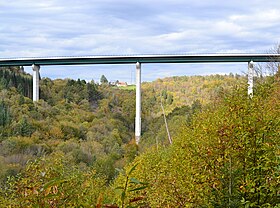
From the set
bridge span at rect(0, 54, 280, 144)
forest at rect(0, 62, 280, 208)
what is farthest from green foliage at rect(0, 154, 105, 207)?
bridge span at rect(0, 54, 280, 144)

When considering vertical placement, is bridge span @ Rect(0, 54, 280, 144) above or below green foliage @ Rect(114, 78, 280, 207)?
above

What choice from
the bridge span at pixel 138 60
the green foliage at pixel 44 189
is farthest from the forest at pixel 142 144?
the bridge span at pixel 138 60

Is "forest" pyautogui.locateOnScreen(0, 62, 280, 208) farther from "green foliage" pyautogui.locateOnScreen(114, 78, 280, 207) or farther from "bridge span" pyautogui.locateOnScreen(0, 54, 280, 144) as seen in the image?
"bridge span" pyautogui.locateOnScreen(0, 54, 280, 144)

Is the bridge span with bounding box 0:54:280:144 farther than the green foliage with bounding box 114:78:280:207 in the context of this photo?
Yes

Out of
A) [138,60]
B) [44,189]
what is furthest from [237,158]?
[138,60]

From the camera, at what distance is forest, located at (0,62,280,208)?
397 centimetres

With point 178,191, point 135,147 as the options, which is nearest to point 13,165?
point 135,147

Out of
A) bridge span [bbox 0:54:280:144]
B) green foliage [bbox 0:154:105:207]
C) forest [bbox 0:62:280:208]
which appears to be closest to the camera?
green foliage [bbox 0:154:105:207]

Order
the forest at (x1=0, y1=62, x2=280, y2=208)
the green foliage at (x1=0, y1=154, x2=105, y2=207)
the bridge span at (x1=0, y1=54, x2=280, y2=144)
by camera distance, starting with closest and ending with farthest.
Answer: the green foliage at (x1=0, y1=154, x2=105, y2=207), the forest at (x1=0, y1=62, x2=280, y2=208), the bridge span at (x1=0, y1=54, x2=280, y2=144)

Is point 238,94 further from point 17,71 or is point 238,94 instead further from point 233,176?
point 17,71

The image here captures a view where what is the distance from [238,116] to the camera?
4.50 metres

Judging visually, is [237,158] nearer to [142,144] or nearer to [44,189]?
[44,189]

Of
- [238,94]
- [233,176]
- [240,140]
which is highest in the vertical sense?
[238,94]

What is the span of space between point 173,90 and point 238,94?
2623 inches
